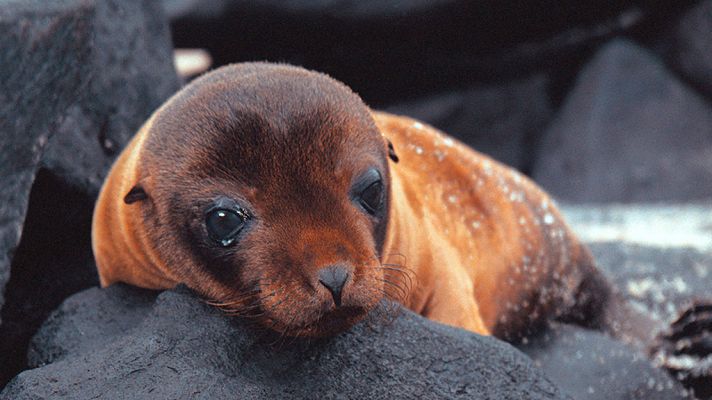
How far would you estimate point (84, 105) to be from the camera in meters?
4.61

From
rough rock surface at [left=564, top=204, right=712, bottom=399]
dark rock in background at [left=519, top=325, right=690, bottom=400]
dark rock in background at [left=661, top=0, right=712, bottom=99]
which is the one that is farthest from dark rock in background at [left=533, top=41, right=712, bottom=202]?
dark rock in background at [left=519, top=325, right=690, bottom=400]

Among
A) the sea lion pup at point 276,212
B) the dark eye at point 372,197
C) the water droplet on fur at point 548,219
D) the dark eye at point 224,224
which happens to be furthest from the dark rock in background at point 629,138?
the dark eye at point 224,224

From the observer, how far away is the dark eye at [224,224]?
2857 millimetres

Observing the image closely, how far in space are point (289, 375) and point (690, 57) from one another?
9.31 m

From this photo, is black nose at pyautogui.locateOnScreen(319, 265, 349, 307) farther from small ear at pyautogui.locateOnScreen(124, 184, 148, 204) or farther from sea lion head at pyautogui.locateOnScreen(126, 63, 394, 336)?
small ear at pyautogui.locateOnScreen(124, 184, 148, 204)

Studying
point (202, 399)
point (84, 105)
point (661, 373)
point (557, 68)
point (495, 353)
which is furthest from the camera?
point (557, 68)

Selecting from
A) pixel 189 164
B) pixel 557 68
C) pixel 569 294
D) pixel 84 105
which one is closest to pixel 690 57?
pixel 557 68

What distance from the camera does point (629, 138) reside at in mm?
10789

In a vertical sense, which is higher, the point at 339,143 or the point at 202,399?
the point at 339,143

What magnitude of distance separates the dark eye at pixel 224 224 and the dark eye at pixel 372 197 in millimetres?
413

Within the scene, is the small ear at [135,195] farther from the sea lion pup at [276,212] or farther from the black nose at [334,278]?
the black nose at [334,278]

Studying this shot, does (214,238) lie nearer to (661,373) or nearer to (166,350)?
(166,350)

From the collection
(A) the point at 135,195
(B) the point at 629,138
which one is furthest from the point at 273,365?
(B) the point at 629,138

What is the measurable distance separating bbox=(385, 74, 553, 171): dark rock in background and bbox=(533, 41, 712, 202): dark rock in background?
56 cm
